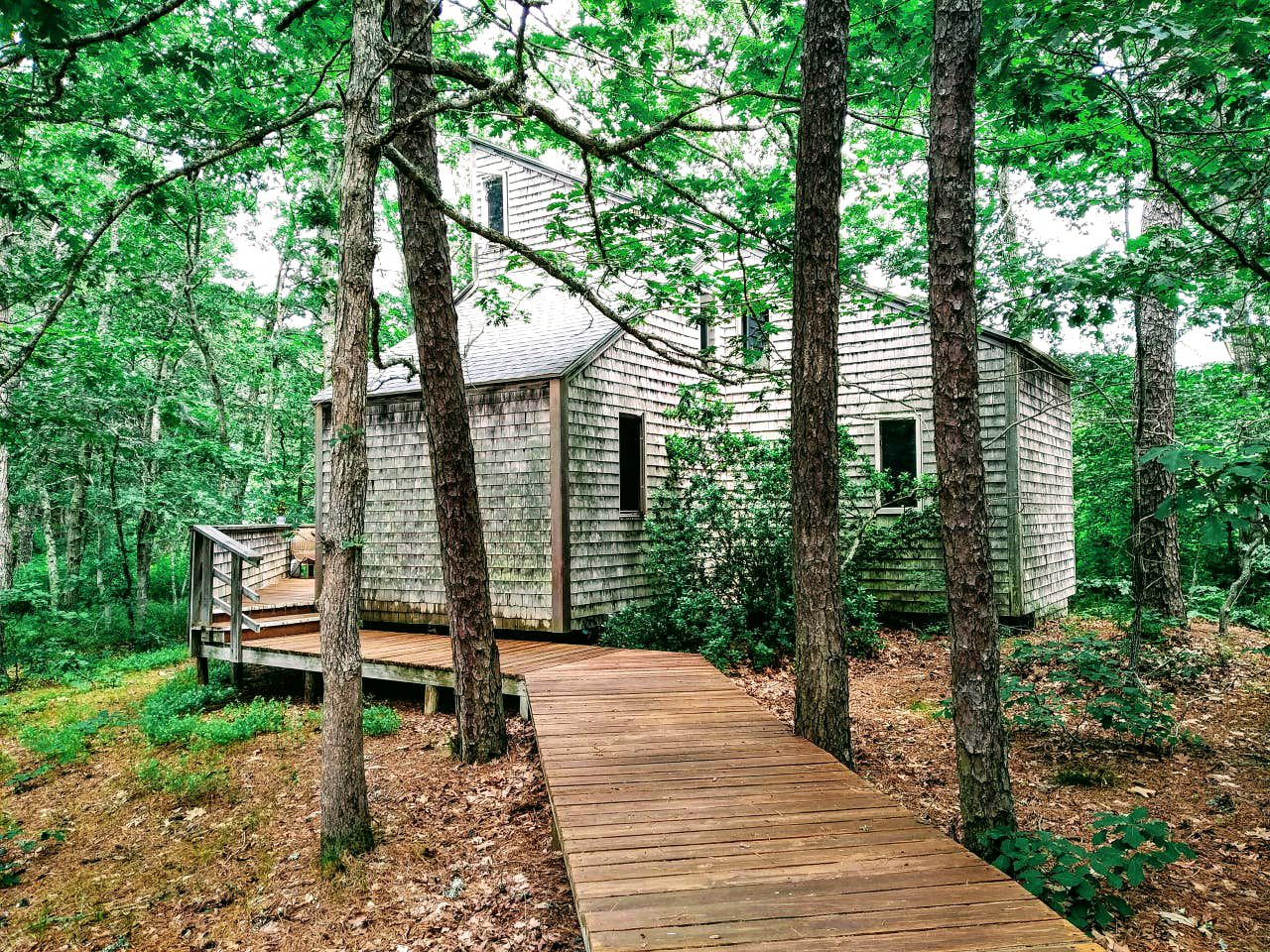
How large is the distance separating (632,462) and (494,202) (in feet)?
20.4

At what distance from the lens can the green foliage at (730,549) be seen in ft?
29.1

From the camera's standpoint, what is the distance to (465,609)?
17.5 feet

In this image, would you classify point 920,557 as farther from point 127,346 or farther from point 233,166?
point 127,346

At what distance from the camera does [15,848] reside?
496 centimetres

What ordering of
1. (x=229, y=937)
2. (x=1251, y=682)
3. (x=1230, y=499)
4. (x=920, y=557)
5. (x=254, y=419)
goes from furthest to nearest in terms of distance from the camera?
1. (x=254, y=419)
2. (x=920, y=557)
3. (x=1251, y=682)
4. (x=229, y=937)
5. (x=1230, y=499)

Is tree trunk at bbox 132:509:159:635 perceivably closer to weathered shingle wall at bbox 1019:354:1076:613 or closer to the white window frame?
the white window frame

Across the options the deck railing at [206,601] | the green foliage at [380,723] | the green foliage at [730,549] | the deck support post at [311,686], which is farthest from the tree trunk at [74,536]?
the green foliage at [730,549]

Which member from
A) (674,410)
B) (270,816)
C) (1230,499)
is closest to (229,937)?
(270,816)

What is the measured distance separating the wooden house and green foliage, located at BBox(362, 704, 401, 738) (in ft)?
6.86

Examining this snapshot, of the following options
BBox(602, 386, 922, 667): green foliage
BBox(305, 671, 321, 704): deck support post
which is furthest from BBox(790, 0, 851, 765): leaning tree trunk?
BBox(305, 671, 321, 704): deck support post

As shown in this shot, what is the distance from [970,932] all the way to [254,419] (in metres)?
21.9

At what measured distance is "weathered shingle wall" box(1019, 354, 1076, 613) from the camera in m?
10.1

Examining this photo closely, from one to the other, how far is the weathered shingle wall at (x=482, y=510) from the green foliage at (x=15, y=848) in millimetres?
4625

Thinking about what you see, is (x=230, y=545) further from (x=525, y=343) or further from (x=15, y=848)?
(x=525, y=343)
